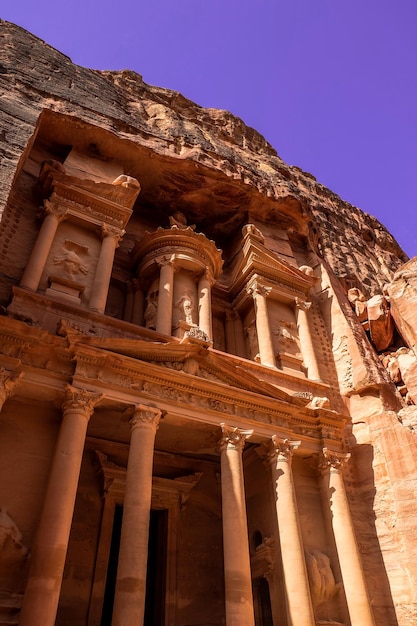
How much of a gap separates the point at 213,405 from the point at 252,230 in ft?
29.7

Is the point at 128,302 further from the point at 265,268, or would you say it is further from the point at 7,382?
the point at 7,382

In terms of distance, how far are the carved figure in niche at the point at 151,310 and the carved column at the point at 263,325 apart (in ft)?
11.2

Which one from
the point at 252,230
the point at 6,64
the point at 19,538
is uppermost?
the point at 6,64

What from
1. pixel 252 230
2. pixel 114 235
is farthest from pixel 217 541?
pixel 252 230

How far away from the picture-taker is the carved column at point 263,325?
13.9m

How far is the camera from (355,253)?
23.5 meters

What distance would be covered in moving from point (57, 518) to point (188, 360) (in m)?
4.55

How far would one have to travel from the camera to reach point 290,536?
9.43 meters

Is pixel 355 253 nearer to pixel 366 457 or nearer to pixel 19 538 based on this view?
pixel 366 457

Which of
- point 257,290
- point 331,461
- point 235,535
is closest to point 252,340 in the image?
point 257,290

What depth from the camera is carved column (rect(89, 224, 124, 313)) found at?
1214 centimetres

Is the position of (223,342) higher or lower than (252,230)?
lower

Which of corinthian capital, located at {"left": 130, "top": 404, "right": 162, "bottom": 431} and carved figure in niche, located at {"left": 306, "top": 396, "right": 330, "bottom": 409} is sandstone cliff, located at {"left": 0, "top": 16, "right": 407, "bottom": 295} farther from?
carved figure in niche, located at {"left": 306, "top": 396, "right": 330, "bottom": 409}

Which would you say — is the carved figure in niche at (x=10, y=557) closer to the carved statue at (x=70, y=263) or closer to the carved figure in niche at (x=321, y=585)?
the carved figure in niche at (x=321, y=585)
